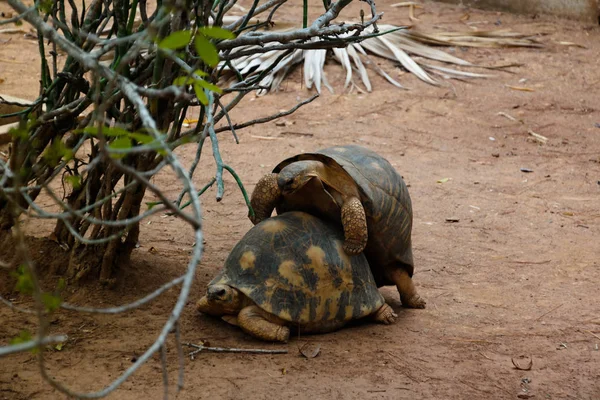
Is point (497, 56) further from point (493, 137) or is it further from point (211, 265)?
point (211, 265)

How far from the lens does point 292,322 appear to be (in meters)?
3.59

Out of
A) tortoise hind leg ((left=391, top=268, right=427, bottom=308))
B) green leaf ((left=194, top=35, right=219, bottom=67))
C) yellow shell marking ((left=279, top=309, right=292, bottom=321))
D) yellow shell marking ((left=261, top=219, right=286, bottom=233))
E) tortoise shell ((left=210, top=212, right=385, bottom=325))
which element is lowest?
tortoise hind leg ((left=391, top=268, right=427, bottom=308))

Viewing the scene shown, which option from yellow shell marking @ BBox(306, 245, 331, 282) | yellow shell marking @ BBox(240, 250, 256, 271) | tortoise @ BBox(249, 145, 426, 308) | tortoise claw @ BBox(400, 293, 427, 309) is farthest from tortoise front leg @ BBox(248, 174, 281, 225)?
tortoise claw @ BBox(400, 293, 427, 309)

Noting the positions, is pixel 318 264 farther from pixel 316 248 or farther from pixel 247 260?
pixel 247 260

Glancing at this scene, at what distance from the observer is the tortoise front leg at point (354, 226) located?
3.66 meters

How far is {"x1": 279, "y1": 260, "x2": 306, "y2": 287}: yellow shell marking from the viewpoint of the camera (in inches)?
141

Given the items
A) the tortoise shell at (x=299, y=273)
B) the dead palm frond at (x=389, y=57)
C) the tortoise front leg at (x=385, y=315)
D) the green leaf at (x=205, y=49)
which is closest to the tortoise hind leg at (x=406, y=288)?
the tortoise front leg at (x=385, y=315)

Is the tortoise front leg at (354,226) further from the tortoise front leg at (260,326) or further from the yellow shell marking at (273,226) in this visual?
the tortoise front leg at (260,326)

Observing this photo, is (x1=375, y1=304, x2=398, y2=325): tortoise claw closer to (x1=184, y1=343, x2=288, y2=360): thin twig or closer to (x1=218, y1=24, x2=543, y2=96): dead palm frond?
(x1=184, y1=343, x2=288, y2=360): thin twig

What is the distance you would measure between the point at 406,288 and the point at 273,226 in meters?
0.85

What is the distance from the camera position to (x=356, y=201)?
145 inches

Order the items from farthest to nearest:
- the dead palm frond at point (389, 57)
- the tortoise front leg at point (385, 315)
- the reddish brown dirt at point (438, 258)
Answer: the dead palm frond at point (389, 57)
the tortoise front leg at point (385, 315)
the reddish brown dirt at point (438, 258)

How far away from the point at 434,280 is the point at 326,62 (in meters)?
4.60

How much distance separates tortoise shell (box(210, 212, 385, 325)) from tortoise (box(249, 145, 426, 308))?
0.11 m
